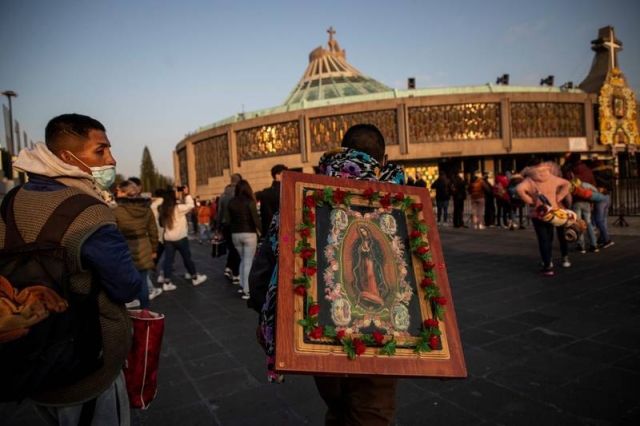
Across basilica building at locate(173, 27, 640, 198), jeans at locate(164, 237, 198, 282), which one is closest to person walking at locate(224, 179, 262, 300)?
jeans at locate(164, 237, 198, 282)

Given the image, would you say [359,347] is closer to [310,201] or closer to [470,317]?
[310,201]

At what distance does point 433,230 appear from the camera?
204cm

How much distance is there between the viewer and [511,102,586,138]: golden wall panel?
33.1 meters

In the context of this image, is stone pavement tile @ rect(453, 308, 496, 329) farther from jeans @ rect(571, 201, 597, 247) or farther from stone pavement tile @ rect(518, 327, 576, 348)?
jeans @ rect(571, 201, 597, 247)

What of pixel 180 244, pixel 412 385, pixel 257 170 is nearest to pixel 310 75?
pixel 257 170

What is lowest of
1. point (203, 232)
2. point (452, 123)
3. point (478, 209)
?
point (203, 232)

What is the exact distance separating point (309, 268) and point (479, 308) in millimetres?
4335

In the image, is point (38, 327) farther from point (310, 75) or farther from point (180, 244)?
point (310, 75)

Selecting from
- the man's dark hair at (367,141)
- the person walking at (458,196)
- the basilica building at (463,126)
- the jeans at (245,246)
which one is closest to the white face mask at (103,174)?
the man's dark hair at (367,141)

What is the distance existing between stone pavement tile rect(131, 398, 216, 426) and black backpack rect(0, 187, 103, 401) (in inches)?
63.2

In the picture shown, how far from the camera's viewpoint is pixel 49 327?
154 cm

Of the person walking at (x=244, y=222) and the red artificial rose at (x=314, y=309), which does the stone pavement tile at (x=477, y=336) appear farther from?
the person walking at (x=244, y=222)

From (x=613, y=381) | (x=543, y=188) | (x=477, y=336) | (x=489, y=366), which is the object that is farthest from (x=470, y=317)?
(x=543, y=188)

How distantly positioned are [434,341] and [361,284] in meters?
0.39
